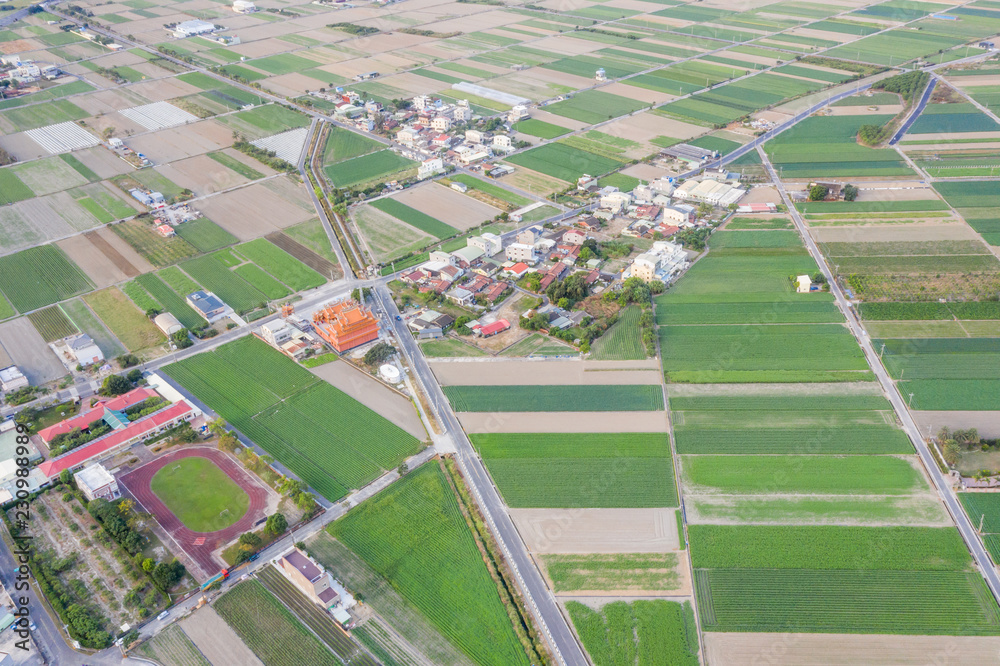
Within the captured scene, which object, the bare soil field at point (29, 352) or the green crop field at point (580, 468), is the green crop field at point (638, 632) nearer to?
the green crop field at point (580, 468)

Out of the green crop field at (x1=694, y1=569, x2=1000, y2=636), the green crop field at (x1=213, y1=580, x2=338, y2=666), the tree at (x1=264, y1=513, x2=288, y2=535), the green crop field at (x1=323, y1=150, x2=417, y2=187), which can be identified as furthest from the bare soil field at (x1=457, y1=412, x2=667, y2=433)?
the green crop field at (x1=323, y1=150, x2=417, y2=187)

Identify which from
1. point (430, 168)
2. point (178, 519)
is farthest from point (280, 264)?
point (178, 519)

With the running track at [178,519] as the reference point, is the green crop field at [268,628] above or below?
above

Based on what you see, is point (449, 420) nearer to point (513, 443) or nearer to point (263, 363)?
point (513, 443)

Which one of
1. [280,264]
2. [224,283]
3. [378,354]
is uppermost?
[378,354]

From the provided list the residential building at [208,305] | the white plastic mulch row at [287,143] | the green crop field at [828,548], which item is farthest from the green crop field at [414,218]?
the green crop field at [828,548]

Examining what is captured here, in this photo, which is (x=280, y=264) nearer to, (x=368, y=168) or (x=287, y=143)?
(x=368, y=168)

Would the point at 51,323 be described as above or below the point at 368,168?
below
